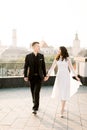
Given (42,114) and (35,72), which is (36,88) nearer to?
(35,72)

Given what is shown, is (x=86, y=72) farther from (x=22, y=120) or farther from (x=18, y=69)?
(x=22, y=120)

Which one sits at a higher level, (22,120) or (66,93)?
(66,93)

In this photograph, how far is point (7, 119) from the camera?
629 centimetres

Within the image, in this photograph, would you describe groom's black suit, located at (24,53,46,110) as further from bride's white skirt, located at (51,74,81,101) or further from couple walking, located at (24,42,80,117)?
bride's white skirt, located at (51,74,81,101)

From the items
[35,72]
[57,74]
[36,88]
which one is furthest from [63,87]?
[35,72]

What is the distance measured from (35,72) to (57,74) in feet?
→ 1.76

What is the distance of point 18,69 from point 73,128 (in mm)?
6601

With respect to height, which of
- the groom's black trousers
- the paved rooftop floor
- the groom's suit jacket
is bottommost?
the paved rooftop floor

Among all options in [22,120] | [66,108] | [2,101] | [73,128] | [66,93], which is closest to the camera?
[73,128]

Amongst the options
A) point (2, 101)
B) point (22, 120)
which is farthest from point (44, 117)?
point (2, 101)

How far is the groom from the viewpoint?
22.3 feet

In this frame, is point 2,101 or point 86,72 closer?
point 2,101

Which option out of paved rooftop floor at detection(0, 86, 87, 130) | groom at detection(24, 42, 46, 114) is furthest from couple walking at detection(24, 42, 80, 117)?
paved rooftop floor at detection(0, 86, 87, 130)

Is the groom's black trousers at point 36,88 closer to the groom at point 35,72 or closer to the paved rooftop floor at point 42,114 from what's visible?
the groom at point 35,72
